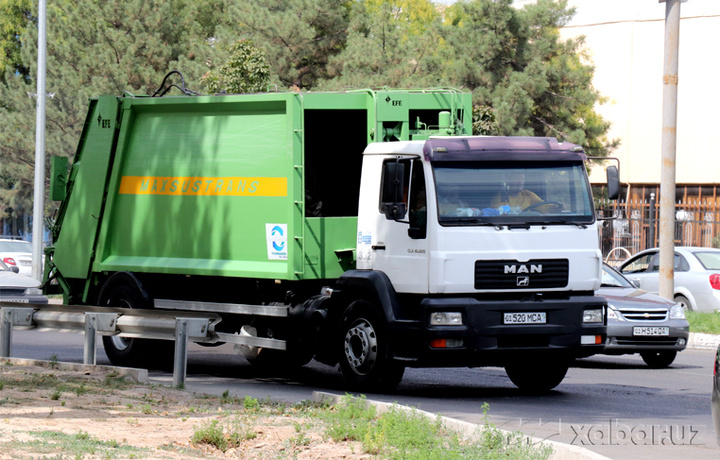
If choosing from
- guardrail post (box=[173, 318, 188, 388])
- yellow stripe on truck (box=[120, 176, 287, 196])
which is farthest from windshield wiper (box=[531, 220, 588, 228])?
guardrail post (box=[173, 318, 188, 388])

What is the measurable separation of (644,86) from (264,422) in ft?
133

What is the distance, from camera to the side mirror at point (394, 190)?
431 inches

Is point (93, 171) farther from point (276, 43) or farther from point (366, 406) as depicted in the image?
point (276, 43)

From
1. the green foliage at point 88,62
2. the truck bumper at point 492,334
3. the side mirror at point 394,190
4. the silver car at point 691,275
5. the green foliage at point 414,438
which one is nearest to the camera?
the green foliage at point 414,438

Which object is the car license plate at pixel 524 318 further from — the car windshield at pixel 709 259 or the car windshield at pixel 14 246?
the car windshield at pixel 14 246

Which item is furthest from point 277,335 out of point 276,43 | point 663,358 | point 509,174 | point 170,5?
point 170,5

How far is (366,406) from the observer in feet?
29.4

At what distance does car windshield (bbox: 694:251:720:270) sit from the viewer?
21281 millimetres

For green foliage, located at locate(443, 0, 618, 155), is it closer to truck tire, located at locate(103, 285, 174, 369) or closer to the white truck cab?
truck tire, located at locate(103, 285, 174, 369)

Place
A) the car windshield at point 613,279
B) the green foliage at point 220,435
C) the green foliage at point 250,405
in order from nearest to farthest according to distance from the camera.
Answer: the green foliage at point 220,435, the green foliage at point 250,405, the car windshield at point 613,279

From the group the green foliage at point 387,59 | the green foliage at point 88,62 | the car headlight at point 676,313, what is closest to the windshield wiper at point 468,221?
the car headlight at point 676,313

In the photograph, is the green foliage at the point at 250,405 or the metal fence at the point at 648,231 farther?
the metal fence at the point at 648,231

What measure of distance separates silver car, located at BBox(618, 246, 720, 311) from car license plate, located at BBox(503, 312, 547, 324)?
10.3 metres

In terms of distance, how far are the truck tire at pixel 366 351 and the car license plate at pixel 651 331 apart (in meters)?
4.53
